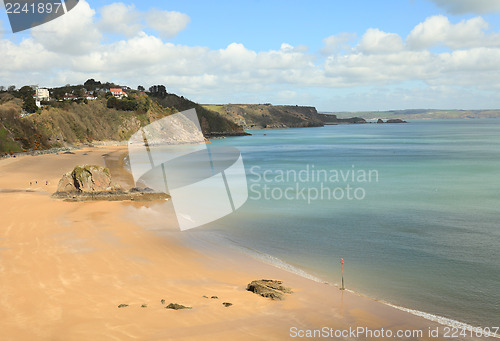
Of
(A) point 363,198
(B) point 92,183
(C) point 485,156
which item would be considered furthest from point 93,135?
(C) point 485,156

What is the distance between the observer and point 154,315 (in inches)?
515

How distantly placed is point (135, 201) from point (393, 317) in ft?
85.0

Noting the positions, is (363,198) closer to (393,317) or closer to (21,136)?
(393,317)

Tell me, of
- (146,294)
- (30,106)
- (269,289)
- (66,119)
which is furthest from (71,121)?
(269,289)

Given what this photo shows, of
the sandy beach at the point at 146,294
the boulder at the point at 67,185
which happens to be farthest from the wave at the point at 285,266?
the boulder at the point at 67,185

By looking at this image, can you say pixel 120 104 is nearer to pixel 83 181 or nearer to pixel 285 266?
pixel 83 181

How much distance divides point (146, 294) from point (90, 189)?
2290cm

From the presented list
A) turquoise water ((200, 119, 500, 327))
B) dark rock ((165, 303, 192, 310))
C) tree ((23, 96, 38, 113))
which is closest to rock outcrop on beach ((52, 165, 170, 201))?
turquoise water ((200, 119, 500, 327))

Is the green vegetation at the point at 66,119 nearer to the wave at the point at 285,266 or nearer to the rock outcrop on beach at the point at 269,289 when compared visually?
the wave at the point at 285,266

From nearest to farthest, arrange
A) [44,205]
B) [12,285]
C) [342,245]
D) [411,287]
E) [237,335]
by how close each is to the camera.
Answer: [237,335] < [12,285] < [411,287] < [342,245] < [44,205]

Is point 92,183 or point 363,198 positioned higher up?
point 92,183

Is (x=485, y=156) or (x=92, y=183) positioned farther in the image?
(x=485, y=156)

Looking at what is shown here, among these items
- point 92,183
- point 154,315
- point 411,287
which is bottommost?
point 411,287

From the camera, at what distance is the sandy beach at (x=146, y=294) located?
12.3 metres
